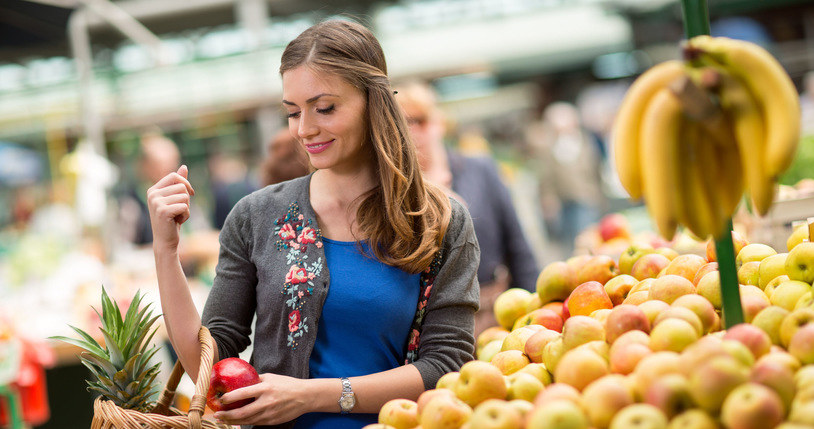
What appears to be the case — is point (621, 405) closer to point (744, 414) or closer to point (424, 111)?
point (744, 414)

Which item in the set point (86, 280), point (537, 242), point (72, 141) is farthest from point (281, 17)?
point (86, 280)

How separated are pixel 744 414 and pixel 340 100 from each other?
1343mm

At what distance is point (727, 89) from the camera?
4.46 feet

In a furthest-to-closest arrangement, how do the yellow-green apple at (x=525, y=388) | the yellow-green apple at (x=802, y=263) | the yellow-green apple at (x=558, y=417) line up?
1. the yellow-green apple at (x=802, y=263)
2. the yellow-green apple at (x=525, y=388)
3. the yellow-green apple at (x=558, y=417)

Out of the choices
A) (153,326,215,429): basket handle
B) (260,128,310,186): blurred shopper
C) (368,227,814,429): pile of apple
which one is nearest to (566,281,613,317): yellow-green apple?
(368,227,814,429): pile of apple

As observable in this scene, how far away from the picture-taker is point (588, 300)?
2.14 metres

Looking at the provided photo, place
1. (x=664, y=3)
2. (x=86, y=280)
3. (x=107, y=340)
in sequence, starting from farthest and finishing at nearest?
(x=664, y=3)
(x=86, y=280)
(x=107, y=340)

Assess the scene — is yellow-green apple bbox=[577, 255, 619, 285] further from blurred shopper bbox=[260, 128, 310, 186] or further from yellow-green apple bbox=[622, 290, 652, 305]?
blurred shopper bbox=[260, 128, 310, 186]

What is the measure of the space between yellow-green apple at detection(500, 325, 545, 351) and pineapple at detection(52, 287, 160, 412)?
3.09ft

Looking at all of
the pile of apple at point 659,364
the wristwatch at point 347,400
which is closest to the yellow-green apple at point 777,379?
the pile of apple at point 659,364

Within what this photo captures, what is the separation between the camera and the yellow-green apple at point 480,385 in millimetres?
1583

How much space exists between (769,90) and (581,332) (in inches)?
26.1

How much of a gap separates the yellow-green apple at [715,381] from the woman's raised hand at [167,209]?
1311 millimetres

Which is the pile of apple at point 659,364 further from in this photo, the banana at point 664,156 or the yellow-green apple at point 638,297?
the banana at point 664,156
